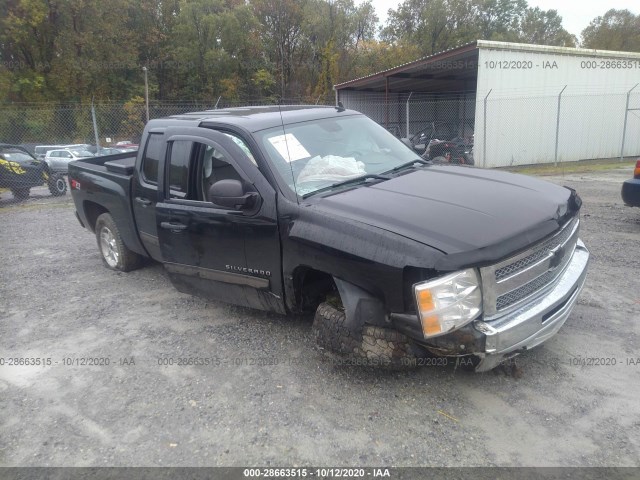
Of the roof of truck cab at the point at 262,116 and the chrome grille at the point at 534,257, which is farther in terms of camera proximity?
the roof of truck cab at the point at 262,116

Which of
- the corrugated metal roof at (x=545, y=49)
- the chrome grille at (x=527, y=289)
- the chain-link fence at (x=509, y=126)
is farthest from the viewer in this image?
the chain-link fence at (x=509, y=126)

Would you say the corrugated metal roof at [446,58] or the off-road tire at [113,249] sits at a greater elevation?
the corrugated metal roof at [446,58]

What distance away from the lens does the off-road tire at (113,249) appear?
5.80m

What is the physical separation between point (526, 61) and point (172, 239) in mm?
16155

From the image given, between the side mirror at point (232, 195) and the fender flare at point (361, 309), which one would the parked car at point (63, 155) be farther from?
the fender flare at point (361, 309)

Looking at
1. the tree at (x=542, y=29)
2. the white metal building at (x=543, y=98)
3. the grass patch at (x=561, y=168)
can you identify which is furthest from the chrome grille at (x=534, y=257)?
the tree at (x=542, y=29)

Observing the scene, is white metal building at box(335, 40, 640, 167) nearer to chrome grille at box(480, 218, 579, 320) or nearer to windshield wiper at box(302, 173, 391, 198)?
windshield wiper at box(302, 173, 391, 198)

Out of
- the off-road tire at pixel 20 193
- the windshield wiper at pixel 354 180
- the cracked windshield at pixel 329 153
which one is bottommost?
the off-road tire at pixel 20 193

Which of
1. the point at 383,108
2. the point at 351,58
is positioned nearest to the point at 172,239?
the point at 383,108

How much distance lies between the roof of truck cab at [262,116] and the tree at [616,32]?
5842 centimetres

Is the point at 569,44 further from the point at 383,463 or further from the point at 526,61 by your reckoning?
the point at 383,463

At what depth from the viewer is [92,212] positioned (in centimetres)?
629

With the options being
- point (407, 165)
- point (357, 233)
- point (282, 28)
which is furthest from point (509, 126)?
point (282, 28)

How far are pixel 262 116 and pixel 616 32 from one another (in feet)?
203
